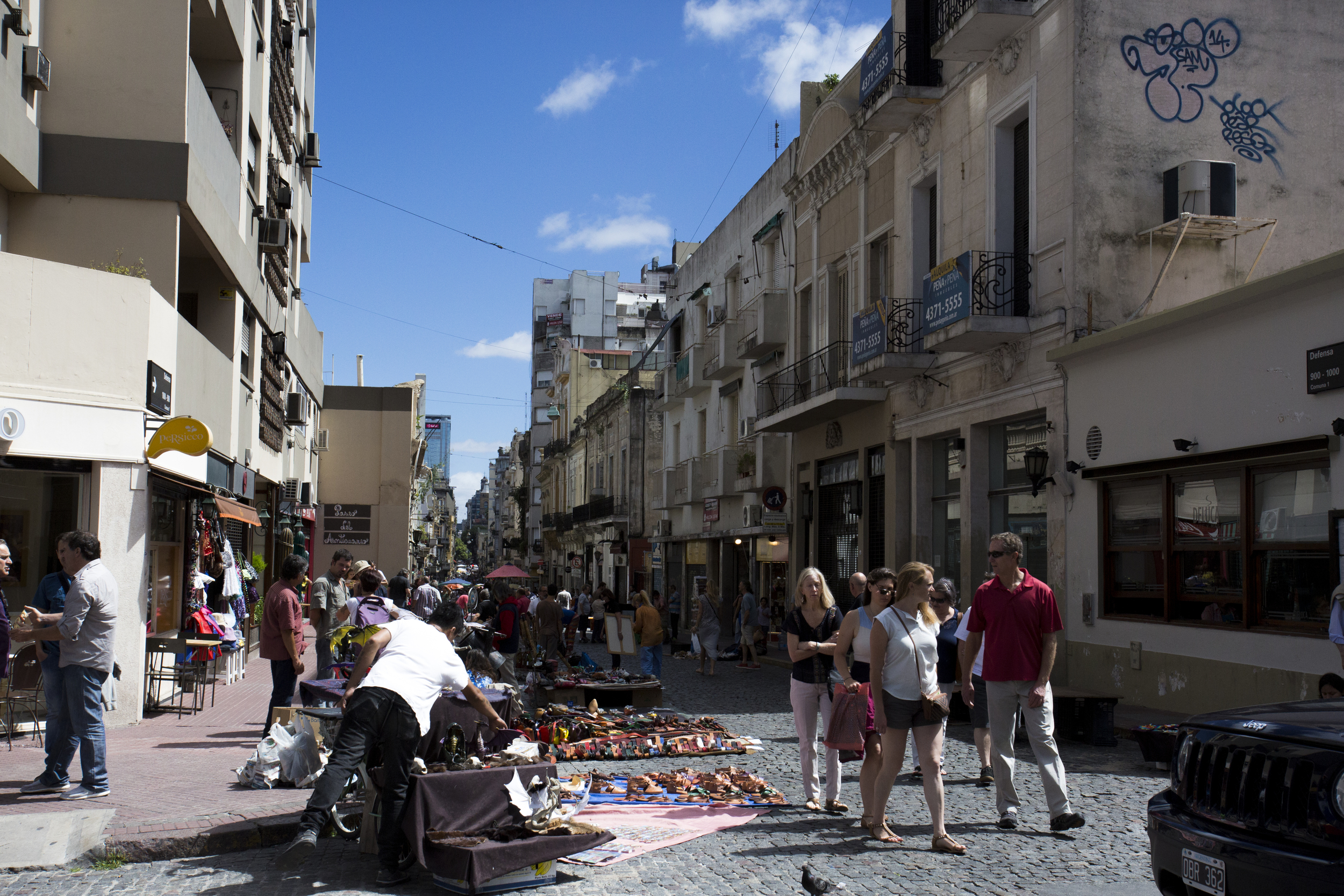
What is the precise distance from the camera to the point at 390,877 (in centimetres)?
620

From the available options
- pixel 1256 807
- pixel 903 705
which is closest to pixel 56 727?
pixel 903 705

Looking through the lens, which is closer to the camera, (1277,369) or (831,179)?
(1277,369)

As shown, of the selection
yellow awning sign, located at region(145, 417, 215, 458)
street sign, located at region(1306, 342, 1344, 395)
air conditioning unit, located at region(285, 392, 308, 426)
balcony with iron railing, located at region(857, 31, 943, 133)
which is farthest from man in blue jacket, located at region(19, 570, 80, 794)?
air conditioning unit, located at region(285, 392, 308, 426)

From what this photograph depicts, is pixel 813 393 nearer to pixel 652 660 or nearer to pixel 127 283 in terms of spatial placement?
pixel 652 660

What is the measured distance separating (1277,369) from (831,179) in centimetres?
1420

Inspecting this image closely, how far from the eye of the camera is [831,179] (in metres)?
24.6

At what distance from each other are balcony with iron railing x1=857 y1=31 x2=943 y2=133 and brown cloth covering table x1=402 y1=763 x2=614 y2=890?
15145 mm

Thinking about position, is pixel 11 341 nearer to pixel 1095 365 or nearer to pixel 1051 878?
pixel 1051 878

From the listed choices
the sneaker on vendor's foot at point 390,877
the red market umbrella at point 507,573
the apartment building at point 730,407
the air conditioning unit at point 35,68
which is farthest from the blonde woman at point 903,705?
the red market umbrella at point 507,573

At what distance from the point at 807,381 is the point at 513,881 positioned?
19524mm

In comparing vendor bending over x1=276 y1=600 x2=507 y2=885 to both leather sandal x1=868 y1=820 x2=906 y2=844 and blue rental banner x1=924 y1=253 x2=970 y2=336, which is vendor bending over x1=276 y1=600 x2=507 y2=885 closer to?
leather sandal x1=868 y1=820 x2=906 y2=844

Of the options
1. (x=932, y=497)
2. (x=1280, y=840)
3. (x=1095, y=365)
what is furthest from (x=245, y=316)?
(x=1280, y=840)

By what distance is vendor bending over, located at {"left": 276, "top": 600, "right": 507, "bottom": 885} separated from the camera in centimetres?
616

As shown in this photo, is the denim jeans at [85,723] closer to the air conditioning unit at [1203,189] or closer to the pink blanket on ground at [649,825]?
the pink blanket on ground at [649,825]
